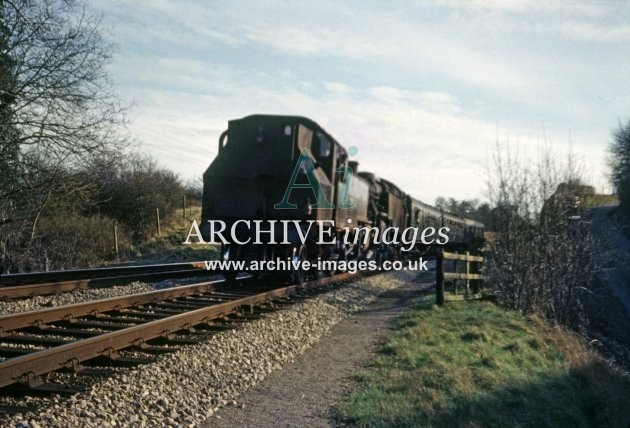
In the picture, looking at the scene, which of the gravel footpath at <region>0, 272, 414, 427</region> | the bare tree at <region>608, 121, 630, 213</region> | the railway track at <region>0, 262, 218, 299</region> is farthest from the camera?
the bare tree at <region>608, 121, 630, 213</region>

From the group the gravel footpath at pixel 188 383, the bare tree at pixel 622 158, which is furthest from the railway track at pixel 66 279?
the bare tree at pixel 622 158

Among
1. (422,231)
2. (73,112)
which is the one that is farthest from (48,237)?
(422,231)

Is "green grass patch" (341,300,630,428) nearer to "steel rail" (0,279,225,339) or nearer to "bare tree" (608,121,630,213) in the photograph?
"steel rail" (0,279,225,339)

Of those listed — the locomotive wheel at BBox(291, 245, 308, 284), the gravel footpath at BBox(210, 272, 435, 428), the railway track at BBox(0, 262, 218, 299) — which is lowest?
the gravel footpath at BBox(210, 272, 435, 428)

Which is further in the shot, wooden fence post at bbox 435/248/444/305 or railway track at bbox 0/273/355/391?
wooden fence post at bbox 435/248/444/305

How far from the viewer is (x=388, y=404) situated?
206 inches

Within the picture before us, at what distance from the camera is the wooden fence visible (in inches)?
465

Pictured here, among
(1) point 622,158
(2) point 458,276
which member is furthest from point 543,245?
(1) point 622,158

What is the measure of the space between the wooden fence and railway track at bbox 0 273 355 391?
3.56 metres

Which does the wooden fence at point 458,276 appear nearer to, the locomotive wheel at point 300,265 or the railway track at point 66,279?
the locomotive wheel at point 300,265

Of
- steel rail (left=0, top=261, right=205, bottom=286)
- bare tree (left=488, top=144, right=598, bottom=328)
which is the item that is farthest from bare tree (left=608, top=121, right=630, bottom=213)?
steel rail (left=0, top=261, right=205, bottom=286)

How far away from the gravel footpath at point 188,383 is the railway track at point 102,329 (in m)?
0.35

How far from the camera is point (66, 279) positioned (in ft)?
39.0

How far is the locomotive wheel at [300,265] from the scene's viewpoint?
1209 cm
